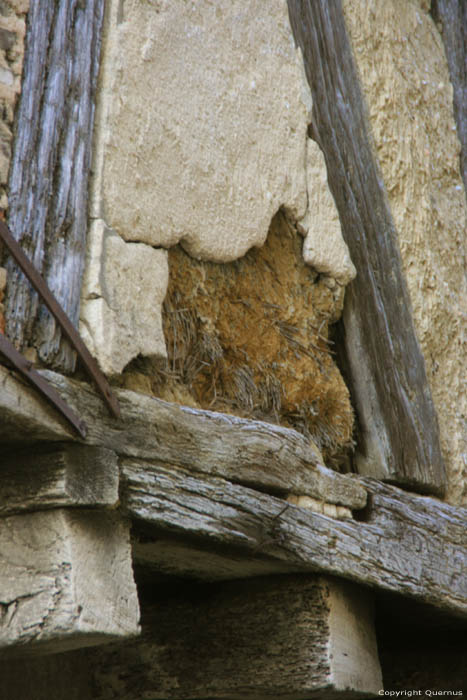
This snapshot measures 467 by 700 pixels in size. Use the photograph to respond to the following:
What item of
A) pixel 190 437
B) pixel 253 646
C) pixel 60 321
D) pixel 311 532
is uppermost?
pixel 60 321

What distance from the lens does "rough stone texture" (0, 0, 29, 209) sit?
1.89 metres

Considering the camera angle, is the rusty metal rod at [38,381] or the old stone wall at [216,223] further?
the old stone wall at [216,223]

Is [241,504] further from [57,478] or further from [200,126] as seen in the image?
[200,126]

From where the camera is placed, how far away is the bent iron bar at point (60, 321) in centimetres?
174

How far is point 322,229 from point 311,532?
3.15 feet

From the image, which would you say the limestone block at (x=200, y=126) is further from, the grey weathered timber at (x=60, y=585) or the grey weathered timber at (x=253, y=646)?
the grey weathered timber at (x=253, y=646)

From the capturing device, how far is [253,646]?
2352mm

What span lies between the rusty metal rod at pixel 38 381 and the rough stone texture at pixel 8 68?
38 cm

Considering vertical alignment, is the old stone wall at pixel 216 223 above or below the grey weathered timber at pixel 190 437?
above

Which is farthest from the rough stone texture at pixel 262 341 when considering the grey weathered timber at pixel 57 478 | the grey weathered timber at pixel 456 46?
the grey weathered timber at pixel 456 46

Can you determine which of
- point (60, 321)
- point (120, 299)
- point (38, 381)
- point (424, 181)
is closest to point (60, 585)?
point (38, 381)

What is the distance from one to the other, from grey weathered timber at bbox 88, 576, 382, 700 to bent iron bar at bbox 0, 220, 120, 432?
0.83 metres

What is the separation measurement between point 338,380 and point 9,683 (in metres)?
1.30

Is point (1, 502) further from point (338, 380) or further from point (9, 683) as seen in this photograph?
point (338, 380)
